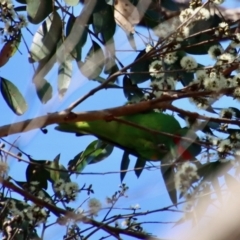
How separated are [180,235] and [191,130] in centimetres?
128

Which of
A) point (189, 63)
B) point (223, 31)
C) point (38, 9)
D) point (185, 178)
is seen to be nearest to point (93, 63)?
point (38, 9)

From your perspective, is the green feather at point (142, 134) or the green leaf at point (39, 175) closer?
the green feather at point (142, 134)

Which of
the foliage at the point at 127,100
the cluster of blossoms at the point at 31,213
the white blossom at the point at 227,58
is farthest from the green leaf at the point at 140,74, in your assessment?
the cluster of blossoms at the point at 31,213

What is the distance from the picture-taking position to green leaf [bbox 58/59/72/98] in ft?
4.93

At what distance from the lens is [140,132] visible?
1.78 m

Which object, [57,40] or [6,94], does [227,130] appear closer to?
[57,40]

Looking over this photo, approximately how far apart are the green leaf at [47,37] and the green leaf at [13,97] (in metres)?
0.17

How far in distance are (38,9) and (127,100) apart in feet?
1.50

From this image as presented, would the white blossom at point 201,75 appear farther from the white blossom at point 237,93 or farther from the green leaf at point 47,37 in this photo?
the green leaf at point 47,37

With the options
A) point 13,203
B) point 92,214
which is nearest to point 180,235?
point 92,214

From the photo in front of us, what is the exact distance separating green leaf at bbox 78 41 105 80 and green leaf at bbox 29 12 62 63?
124 millimetres

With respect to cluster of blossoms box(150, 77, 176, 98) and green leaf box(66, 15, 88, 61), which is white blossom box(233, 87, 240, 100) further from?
green leaf box(66, 15, 88, 61)

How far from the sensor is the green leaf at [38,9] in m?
1.61

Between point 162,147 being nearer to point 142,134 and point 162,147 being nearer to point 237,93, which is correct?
point 142,134
